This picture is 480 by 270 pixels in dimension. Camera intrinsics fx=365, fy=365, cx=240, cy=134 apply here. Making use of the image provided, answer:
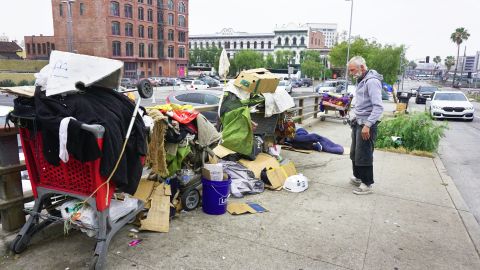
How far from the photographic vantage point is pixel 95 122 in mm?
2723

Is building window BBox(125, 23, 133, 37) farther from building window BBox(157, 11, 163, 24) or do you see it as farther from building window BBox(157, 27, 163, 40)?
building window BBox(157, 11, 163, 24)

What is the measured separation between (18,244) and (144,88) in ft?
5.70

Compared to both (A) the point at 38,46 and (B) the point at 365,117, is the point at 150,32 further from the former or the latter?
(B) the point at 365,117

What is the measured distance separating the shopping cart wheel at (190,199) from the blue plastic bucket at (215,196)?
141 millimetres

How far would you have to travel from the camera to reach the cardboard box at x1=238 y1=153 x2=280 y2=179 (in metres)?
5.57

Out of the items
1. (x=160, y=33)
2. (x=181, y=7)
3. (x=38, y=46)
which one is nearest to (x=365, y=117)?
(x=160, y=33)

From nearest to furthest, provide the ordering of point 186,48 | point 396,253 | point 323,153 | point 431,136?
point 396,253 → point 323,153 → point 431,136 → point 186,48

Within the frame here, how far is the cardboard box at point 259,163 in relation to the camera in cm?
557

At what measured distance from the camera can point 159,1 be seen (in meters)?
67.9

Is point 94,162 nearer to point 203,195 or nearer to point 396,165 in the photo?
point 203,195

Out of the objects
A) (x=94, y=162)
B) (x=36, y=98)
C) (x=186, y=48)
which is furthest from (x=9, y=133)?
(x=186, y=48)

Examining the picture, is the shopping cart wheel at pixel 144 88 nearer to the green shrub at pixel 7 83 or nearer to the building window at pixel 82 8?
the green shrub at pixel 7 83

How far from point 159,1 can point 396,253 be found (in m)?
71.3

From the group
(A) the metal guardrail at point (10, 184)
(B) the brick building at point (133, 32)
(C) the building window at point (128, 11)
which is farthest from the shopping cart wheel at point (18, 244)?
(C) the building window at point (128, 11)
